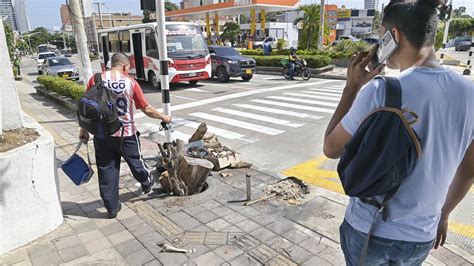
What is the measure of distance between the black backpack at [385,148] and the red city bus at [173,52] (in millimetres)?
12157

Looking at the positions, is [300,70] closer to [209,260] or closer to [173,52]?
[173,52]

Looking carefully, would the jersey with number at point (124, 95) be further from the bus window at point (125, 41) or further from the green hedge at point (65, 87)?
Result: the bus window at point (125, 41)

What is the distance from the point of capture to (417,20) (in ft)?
4.35

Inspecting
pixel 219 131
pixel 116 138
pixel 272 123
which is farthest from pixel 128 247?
pixel 272 123

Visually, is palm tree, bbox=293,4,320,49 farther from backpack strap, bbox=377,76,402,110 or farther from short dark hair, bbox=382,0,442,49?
backpack strap, bbox=377,76,402,110

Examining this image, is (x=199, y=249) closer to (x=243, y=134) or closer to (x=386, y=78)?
(x=386, y=78)

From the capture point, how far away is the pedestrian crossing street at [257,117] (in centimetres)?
749

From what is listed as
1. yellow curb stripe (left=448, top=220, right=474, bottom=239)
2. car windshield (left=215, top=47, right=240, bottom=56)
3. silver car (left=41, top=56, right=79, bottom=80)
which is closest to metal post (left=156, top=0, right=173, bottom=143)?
yellow curb stripe (left=448, top=220, right=474, bottom=239)

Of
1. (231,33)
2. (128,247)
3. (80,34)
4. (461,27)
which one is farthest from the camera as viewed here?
(231,33)

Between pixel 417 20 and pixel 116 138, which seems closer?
pixel 417 20

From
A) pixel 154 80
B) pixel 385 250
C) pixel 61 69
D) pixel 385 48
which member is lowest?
pixel 154 80

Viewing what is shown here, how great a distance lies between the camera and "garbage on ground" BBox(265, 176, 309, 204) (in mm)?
4102

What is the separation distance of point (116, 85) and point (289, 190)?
2.31m

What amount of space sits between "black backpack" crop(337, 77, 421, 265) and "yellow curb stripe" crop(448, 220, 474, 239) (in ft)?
9.35
